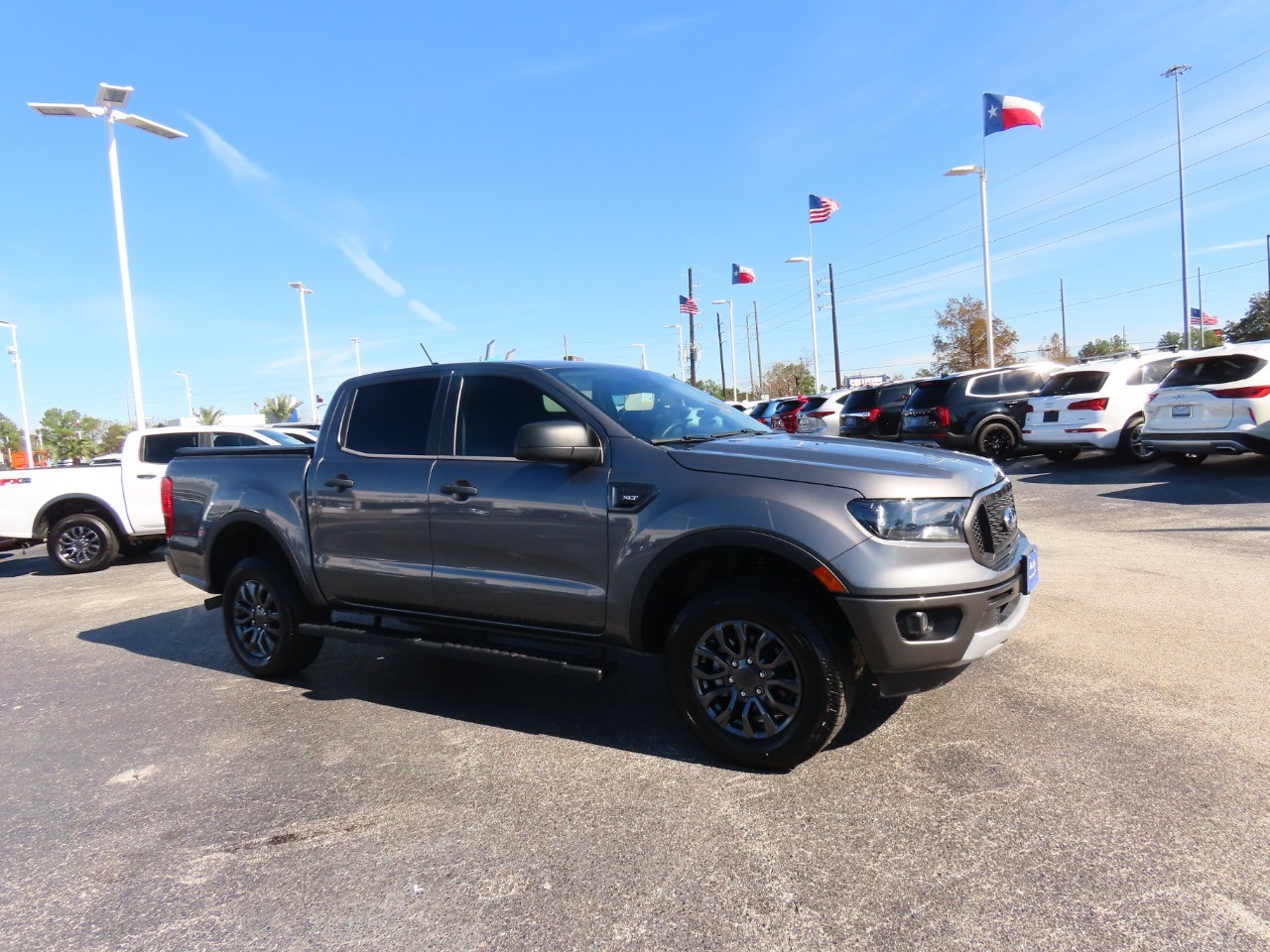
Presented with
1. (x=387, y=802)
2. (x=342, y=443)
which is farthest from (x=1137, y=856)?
(x=342, y=443)

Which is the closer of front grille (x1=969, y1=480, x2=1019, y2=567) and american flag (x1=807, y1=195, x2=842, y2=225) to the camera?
front grille (x1=969, y1=480, x2=1019, y2=567)

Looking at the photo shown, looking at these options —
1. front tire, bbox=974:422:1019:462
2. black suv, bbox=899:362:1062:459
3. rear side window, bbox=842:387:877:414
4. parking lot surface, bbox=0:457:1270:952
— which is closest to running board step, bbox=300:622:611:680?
parking lot surface, bbox=0:457:1270:952

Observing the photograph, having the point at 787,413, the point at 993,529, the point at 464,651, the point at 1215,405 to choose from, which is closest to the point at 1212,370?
the point at 1215,405

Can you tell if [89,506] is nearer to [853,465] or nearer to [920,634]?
[853,465]

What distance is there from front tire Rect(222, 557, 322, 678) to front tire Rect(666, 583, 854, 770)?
8.69 ft

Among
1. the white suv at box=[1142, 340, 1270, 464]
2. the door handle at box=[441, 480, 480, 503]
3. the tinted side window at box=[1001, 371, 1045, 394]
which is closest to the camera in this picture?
the door handle at box=[441, 480, 480, 503]

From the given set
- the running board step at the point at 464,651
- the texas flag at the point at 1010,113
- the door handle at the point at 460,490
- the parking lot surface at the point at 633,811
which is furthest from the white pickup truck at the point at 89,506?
the texas flag at the point at 1010,113

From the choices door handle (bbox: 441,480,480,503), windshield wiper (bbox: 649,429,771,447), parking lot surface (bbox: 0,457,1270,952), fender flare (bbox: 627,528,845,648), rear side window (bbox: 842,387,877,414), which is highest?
rear side window (bbox: 842,387,877,414)

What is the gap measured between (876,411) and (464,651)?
599 inches

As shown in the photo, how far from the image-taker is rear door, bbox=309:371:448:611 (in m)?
4.43

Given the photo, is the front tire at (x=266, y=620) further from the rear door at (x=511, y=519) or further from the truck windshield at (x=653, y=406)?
the truck windshield at (x=653, y=406)

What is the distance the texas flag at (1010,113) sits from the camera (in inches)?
932

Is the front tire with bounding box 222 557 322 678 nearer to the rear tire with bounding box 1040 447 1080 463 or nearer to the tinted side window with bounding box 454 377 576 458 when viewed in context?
the tinted side window with bounding box 454 377 576 458

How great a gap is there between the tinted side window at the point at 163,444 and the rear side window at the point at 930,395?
1207 cm
